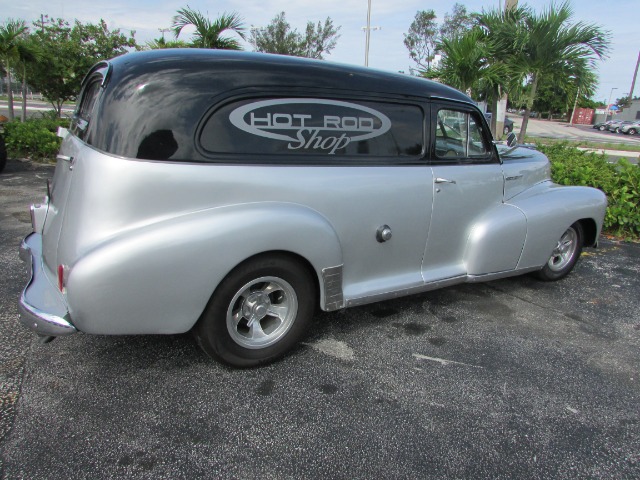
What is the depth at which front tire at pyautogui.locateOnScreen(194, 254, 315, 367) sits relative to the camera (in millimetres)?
2633

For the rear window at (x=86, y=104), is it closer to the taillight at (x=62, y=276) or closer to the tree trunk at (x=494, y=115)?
the taillight at (x=62, y=276)

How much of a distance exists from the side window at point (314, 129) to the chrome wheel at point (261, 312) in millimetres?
815

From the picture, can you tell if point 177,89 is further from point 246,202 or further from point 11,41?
point 11,41

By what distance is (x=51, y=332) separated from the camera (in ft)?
7.80

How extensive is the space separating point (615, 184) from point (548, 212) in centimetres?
311

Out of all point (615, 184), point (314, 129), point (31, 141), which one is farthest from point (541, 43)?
point (31, 141)

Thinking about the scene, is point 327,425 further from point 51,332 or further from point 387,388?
point 51,332

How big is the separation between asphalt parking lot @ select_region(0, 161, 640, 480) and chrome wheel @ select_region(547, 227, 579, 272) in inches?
35.4

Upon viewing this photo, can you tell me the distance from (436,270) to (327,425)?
166cm

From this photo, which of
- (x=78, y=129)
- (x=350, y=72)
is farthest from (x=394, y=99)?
(x=78, y=129)

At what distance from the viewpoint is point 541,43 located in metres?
8.05

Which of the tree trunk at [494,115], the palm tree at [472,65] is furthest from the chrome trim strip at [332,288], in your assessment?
the tree trunk at [494,115]

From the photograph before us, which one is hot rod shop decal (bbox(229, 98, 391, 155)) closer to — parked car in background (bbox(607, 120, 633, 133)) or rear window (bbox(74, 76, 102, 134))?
rear window (bbox(74, 76, 102, 134))

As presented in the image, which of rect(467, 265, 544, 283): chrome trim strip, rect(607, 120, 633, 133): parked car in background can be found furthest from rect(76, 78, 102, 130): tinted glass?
rect(607, 120, 633, 133): parked car in background
